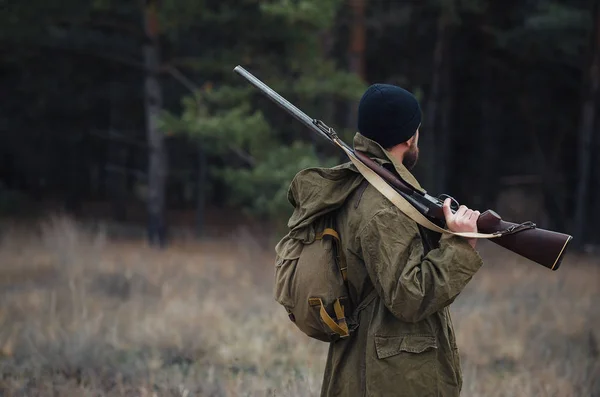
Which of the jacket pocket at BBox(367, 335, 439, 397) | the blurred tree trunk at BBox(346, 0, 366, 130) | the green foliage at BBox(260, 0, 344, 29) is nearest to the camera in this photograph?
the jacket pocket at BBox(367, 335, 439, 397)

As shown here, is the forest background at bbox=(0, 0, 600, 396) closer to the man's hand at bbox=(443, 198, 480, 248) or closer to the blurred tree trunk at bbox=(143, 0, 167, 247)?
the blurred tree trunk at bbox=(143, 0, 167, 247)

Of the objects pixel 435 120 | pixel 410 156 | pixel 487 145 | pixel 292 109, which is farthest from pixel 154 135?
pixel 410 156

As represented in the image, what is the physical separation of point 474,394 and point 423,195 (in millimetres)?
2841

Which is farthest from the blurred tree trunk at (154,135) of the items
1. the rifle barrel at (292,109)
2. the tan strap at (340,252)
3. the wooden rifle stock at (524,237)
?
the wooden rifle stock at (524,237)

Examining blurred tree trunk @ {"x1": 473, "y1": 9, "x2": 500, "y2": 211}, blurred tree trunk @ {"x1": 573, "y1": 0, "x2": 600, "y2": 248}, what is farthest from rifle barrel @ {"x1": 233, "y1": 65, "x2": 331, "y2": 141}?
blurred tree trunk @ {"x1": 473, "y1": 9, "x2": 500, "y2": 211}

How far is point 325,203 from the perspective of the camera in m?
2.54

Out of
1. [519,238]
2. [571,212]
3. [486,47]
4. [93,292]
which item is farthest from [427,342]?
[571,212]

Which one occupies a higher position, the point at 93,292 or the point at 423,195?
the point at 423,195

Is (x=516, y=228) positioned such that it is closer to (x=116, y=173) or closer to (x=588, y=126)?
(x=588, y=126)

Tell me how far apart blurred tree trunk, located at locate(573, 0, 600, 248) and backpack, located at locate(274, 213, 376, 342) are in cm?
1245

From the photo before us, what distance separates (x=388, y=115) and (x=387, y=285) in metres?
0.65

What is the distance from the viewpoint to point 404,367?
2424 millimetres

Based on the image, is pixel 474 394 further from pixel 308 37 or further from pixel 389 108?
pixel 308 37

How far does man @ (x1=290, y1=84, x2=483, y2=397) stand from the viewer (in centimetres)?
234
